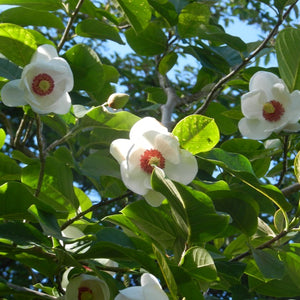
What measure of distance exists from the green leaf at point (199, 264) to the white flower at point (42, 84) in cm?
37

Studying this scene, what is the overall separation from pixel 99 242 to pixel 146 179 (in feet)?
0.53

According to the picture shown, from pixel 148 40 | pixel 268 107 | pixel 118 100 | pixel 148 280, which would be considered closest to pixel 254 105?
pixel 268 107

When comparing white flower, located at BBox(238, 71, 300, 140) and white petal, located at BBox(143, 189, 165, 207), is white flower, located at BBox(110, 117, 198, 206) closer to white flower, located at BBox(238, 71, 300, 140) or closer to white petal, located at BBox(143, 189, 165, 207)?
white petal, located at BBox(143, 189, 165, 207)

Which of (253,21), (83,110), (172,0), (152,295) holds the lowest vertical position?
(152,295)

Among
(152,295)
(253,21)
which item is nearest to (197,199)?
(152,295)

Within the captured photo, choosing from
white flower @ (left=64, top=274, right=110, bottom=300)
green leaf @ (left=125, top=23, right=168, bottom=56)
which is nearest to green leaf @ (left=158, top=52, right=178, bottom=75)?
green leaf @ (left=125, top=23, right=168, bottom=56)

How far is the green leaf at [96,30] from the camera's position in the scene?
1.37m

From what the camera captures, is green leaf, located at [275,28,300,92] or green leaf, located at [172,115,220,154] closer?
green leaf, located at [172,115,220,154]

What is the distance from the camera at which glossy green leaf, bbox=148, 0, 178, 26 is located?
57.6 inches

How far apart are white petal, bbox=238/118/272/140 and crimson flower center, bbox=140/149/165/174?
12.0 inches

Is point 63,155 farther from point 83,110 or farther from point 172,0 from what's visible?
point 172,0

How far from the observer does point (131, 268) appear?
1080mm

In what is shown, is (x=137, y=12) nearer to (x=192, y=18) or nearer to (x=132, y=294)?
(x=192, y=18)

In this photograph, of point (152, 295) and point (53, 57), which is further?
point (53, 57)
